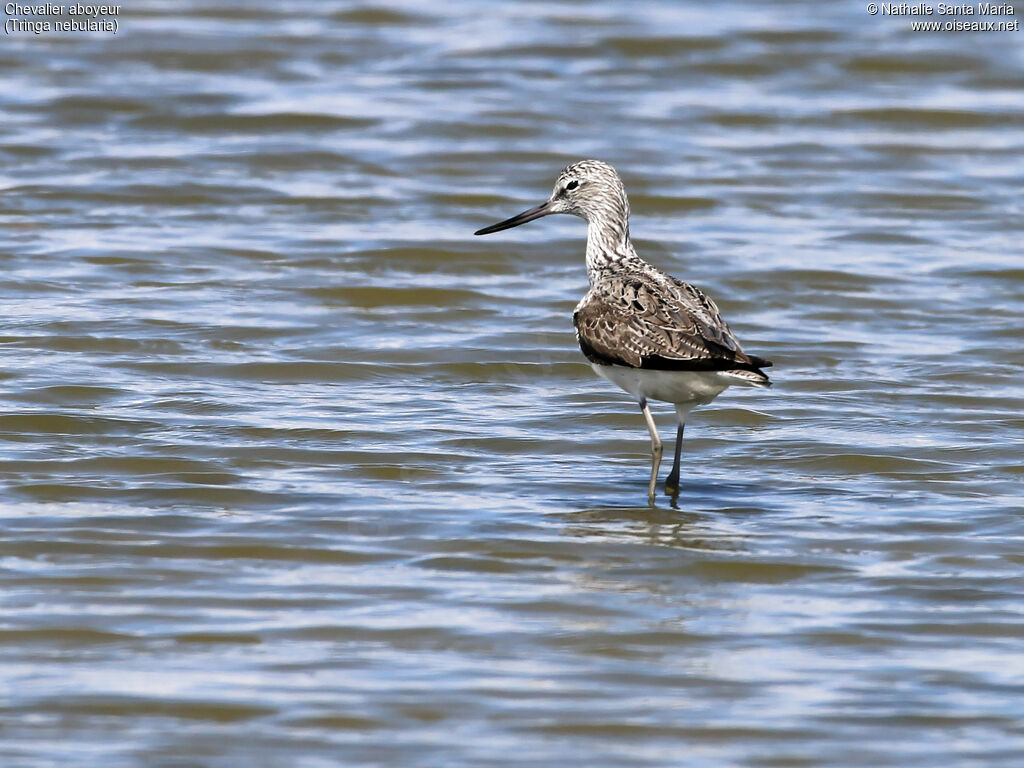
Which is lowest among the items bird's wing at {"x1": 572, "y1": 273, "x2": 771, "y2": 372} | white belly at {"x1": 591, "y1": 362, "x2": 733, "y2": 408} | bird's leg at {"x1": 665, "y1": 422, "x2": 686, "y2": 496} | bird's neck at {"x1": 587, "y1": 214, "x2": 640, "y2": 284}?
bird's leg at {"x1": 665, "y1": 422, "x2": 686, "y2": 496}

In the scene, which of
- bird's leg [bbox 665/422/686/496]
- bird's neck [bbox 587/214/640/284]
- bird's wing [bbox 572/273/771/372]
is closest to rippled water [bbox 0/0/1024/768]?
bird's leg [bbox 665/422/686/496]

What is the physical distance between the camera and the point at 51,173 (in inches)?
621

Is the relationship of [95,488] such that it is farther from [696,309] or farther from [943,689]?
[943,689]

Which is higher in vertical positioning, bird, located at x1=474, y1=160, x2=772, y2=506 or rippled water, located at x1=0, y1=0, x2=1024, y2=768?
bird, located at x1=474, y1=160, x2=772, y2=506

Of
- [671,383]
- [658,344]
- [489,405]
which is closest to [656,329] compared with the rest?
[658,344]

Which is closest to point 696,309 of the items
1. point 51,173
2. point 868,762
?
point 868,762

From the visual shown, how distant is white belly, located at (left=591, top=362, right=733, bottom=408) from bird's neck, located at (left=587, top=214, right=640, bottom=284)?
1071mm

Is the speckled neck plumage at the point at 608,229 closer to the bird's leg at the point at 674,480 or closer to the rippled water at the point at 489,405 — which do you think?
the rippled water at the point at 489,405

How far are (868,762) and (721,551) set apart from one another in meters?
2.26

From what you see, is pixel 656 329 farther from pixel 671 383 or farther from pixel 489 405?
pixel 489 405

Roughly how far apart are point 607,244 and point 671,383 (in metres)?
1.60

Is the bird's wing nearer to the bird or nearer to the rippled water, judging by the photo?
the bird

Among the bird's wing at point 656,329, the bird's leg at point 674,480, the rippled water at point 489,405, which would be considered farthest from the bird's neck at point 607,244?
the bird's leg at point 674,480

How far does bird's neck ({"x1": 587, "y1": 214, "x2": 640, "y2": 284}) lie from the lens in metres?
9.84
